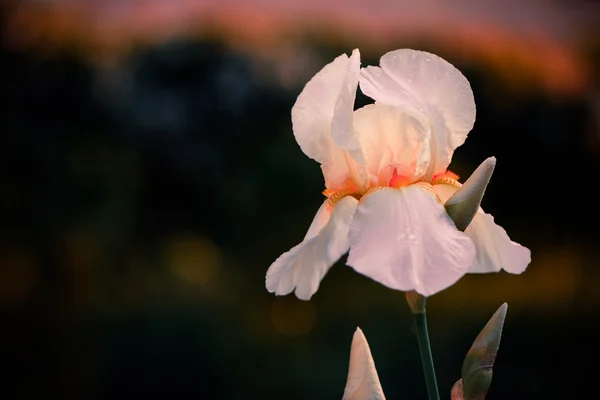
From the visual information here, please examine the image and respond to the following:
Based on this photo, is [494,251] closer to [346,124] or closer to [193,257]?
[346,124]

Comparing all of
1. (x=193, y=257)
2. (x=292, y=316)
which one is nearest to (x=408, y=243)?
(x=292, y=316)

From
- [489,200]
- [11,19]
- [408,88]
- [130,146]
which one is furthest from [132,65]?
[408,88]

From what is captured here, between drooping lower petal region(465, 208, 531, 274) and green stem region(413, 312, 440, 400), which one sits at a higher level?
drooping lower petal region(465, 208, 531, 274)

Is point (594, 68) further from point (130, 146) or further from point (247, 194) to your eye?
point (130, 146)

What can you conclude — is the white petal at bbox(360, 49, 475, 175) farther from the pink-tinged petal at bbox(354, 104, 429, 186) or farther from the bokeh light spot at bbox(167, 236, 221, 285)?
the bokeh light spot at bbox(167, 236, 221, 285)

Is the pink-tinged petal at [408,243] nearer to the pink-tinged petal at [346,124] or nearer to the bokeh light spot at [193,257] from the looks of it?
the pink-tinged petal at [346,124]

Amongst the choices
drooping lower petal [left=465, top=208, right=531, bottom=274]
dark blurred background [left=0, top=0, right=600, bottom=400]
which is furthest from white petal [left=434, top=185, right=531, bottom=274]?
dark blurred background [left=0, top=0, right=600, bottom=400]
